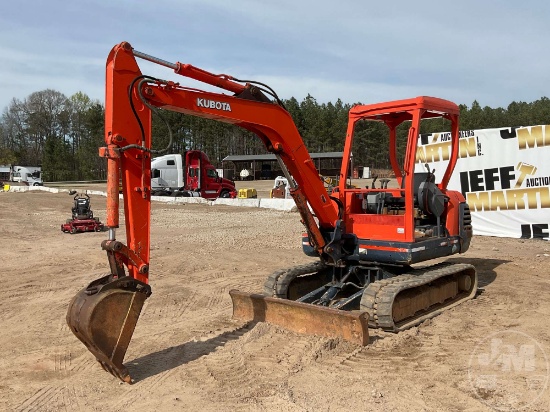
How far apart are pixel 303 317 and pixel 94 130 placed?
69529mm

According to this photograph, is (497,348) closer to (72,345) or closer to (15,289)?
(72,345)

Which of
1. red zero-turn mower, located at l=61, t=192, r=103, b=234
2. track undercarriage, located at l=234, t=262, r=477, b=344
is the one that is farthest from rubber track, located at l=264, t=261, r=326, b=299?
red zero-turn mower, located at l=61, t=192, r=103, b=234

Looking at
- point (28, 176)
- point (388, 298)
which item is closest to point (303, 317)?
point (388, 298)

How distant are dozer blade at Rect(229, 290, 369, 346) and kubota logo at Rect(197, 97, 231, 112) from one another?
2403mm

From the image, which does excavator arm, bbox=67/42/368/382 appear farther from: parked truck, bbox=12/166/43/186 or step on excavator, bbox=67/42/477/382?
parked truck, bbox=12/166/43/186

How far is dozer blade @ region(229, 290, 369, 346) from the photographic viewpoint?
5.75 metres

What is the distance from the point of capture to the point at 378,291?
248 inches

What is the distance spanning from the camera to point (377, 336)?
6109 millimetres

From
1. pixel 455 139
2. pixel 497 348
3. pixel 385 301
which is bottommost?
pixel 497 348

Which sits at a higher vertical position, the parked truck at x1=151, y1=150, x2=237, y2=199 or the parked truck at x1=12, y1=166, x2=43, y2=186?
the parked truck at x1=12, y1=166, x2=43, y2=186

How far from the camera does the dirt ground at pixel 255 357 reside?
176 inches

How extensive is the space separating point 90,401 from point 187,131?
231ft

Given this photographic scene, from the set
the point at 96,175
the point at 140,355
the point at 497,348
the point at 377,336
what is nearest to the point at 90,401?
the point at 140,355

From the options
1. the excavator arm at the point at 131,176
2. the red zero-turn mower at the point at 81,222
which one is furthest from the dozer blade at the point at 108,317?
the red zero-turn mower at the point at 81,222
